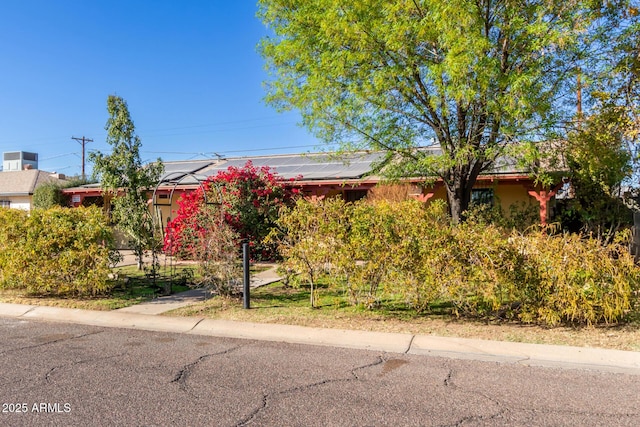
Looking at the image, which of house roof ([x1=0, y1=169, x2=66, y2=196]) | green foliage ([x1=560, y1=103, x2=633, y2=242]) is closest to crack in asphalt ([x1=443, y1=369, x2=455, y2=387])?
green foliage ([x1=560, y1=103, x2=633, y2=242])

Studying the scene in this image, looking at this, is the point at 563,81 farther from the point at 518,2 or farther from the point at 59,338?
the point at 59,338

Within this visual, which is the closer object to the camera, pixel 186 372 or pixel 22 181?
pixel 186 372

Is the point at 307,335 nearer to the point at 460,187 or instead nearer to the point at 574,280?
the point at 574,280

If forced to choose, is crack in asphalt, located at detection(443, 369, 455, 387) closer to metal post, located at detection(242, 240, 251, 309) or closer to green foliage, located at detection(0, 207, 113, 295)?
metal post, located at detection(242, 240, 251, 309)

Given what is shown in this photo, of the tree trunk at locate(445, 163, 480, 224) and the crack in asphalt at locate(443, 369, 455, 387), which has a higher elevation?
the tree trunk at locate(445, 163, 480, 224)

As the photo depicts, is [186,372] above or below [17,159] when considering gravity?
below

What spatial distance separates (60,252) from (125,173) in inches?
82.3

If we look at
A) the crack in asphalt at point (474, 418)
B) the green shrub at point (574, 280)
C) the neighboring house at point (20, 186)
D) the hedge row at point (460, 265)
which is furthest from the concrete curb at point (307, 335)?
the neighboring house at point (20, 186)

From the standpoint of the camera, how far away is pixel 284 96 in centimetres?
1094

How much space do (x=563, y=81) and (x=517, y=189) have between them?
831cm

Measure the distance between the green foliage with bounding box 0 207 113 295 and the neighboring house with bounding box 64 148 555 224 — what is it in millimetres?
2381

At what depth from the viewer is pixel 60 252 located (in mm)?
9844

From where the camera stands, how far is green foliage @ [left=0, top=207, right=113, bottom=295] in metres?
9.66

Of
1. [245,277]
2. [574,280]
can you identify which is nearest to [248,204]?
[245,277]
